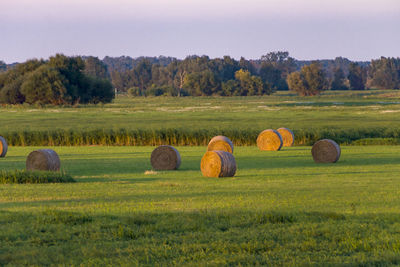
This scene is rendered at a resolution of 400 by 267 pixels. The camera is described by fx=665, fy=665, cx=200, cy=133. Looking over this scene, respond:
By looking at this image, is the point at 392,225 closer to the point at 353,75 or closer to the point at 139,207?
the point at 139,207

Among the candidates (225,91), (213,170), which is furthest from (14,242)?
(225,91)

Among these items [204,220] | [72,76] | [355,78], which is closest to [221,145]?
[204,220]

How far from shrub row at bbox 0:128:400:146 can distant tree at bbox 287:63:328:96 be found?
89205mm

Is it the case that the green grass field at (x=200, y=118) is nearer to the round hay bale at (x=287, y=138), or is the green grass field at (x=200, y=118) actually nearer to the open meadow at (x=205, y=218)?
the round hay bale at (x=287, y=138)

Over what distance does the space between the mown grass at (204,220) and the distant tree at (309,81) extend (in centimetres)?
10804

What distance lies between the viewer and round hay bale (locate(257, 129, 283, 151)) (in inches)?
1154

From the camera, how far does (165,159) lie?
67.8 ft

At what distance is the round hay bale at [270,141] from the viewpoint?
29.3 metres

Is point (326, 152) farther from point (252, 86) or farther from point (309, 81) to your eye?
point (309, 81)

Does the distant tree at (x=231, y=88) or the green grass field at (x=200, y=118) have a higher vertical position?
the distant tree at (x=231, y=88)

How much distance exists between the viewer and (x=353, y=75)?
152 meters

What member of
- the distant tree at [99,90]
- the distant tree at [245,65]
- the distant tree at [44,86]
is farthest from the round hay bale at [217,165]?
the distant tree at [245,65]

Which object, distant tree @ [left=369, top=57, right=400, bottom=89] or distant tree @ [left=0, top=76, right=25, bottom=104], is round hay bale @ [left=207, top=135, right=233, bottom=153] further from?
distant tree @ [left=369, top=57, right=400, bottom=89]

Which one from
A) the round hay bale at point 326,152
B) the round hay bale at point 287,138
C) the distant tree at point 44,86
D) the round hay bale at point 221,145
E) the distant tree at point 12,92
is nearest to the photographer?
the round hay bale at point 326,152
